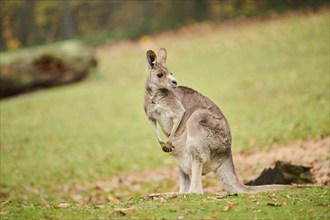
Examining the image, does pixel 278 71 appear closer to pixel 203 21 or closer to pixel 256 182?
pixel 203 21

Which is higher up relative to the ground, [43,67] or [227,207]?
[43,67]

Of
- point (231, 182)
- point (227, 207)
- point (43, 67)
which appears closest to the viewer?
point (227, 207)

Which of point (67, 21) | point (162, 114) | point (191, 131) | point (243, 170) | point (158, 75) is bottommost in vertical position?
point (243, 170)

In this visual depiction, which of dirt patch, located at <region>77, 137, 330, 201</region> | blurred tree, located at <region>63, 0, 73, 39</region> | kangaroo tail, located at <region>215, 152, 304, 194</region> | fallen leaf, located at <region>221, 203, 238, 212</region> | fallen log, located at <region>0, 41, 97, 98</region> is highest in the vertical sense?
blurred tree, located at <region>63, 0, 73, 39</region>

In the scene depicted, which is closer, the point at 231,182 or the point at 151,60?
the point at 231,182

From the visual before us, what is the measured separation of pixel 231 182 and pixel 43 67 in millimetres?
15313

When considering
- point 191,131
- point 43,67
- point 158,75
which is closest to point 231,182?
point 191,131

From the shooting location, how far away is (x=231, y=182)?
22.1 feet

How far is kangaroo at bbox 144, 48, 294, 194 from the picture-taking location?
6613 mm

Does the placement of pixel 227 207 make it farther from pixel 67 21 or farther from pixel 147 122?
pixel 67 21

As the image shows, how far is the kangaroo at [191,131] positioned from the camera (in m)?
6.61

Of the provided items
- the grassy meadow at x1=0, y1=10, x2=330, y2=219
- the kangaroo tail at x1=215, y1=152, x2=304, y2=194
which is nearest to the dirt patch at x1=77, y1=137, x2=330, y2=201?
the grassy meadow at x1=0, y1=10, x2=330, y2=219

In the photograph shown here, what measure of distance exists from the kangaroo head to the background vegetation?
18.5 meters

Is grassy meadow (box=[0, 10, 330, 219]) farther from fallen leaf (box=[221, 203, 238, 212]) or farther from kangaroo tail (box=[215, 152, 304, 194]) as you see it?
kangaroo tail (box=[215, 152, 304, 194])
